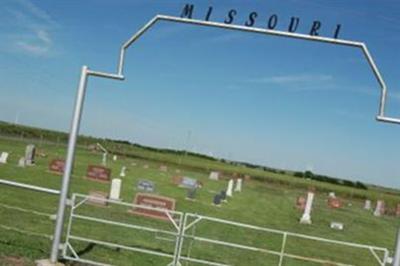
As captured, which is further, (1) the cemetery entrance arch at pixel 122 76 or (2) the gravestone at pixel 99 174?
(2) the gravestone at pixel 99 174

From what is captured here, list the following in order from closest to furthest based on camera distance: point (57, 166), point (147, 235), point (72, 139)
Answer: point (72, 139), point (147, 235), point (57, 166)

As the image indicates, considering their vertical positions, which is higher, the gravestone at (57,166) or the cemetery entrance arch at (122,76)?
the cemetery entrance arch at (122,76)

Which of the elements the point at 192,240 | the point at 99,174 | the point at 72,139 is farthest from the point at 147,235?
the point at 99,174

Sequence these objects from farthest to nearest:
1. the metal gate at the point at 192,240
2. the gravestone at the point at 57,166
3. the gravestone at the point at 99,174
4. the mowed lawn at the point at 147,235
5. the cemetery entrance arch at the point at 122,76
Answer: the gravestone at the point at 57,166 → the gravestone at the point at 99,174 → the metal gate at the point at 192,240 → the mowed lawn at the point at 147,235 → the cemetery entrance arch at the point at 122,76

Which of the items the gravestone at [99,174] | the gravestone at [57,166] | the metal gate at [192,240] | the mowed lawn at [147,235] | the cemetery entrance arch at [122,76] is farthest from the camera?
the gravestone at [57,166]

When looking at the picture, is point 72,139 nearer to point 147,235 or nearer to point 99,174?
point 147,235

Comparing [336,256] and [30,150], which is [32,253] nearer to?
[336,256]

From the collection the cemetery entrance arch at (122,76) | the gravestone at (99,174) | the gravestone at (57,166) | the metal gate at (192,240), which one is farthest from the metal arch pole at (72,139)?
the gravestone at (57,166)

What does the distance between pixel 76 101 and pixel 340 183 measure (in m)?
154

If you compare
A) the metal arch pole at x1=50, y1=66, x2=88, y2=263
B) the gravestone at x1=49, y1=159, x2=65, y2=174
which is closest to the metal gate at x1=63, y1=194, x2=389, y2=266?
the metal arch pole at x1=50, y1=66, x2=88, y2=263

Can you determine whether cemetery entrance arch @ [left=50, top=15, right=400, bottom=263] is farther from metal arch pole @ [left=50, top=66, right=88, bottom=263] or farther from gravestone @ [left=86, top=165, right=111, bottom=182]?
gravestone @ [left=86, top=165, right=111, bottom=182]

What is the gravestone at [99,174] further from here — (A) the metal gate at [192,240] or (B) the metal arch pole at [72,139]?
(B) the metal arch pole at [72,139]

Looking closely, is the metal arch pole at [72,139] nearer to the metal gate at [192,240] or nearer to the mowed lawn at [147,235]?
the mowed lawn at [147,235]

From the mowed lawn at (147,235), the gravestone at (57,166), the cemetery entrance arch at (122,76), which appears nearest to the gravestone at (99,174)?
the gravestone at (57,166)
